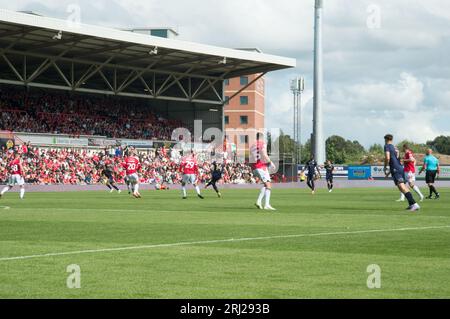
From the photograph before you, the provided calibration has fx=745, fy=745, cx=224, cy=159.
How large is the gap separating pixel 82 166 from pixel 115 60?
12939 mm

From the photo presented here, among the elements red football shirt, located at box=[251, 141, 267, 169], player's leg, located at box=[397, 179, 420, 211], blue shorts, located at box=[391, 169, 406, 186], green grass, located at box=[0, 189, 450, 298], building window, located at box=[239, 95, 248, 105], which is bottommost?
green grass, located at box=[0, 189, 450, 298]

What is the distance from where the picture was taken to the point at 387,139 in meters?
21.4

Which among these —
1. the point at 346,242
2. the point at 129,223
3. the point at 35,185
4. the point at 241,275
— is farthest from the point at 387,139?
the point at 35,185

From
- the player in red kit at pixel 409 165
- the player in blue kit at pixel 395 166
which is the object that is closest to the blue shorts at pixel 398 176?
the player in blue kit at pixel 395 166

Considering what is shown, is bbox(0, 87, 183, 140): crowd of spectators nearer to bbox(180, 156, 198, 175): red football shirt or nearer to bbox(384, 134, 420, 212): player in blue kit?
bbox(180, 156, 198, 175): red football shirt

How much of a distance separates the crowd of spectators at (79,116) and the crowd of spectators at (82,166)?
344 centimetres

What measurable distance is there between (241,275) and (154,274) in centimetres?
106

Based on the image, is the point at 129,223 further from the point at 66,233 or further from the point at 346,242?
the point at 346,242

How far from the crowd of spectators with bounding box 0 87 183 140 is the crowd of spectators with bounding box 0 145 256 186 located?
3439mm

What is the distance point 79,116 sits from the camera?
64.7 metres

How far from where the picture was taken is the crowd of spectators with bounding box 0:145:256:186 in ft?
176

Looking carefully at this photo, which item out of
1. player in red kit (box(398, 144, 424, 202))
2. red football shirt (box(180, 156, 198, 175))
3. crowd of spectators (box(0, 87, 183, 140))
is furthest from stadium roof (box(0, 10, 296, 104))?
player in red kit (box(398, 144, 424, 202))

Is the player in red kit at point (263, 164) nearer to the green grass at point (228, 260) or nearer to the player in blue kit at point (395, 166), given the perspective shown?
the player in blue kit at point (395, 166)

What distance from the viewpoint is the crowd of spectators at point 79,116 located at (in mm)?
59875
